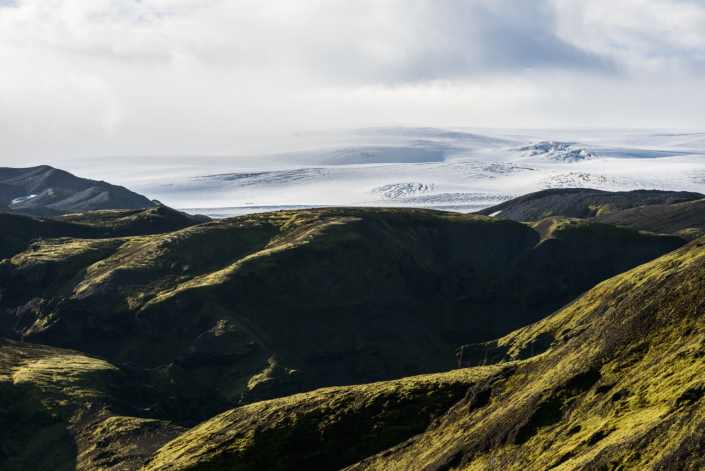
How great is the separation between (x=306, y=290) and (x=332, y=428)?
7330 cm

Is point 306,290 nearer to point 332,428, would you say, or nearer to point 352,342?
point 352,342

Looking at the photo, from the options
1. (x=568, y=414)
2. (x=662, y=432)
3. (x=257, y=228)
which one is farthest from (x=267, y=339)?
(x=662, y=432)

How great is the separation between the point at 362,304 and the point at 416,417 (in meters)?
73.7

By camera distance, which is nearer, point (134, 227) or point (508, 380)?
point (508, 380)

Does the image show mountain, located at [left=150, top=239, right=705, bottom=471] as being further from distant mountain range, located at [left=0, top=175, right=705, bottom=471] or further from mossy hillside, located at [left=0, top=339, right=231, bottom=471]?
mossy hillside, located at [left=0, top=339, right=231, bottom=471]

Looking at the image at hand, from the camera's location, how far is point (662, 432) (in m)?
20.2

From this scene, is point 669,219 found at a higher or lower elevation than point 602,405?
lower

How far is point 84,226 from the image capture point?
156 metres

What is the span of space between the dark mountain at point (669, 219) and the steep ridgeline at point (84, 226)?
123m

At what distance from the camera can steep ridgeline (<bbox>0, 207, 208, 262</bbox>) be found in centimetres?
14150

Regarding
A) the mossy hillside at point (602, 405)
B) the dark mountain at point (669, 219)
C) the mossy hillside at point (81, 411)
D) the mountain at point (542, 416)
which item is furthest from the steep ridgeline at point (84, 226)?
the mossy hillside at point (602, 405)

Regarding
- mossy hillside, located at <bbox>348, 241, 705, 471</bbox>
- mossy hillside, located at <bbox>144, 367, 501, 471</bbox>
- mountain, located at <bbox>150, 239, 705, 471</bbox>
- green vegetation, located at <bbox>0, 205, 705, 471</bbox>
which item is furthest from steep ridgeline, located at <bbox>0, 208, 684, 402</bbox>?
mossy hillside, located at <bbox>348, 241, 705, 471</bbox>

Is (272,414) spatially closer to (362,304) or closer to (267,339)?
(267,339)

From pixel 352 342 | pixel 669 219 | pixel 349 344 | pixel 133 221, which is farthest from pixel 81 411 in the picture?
pixel 669 219
